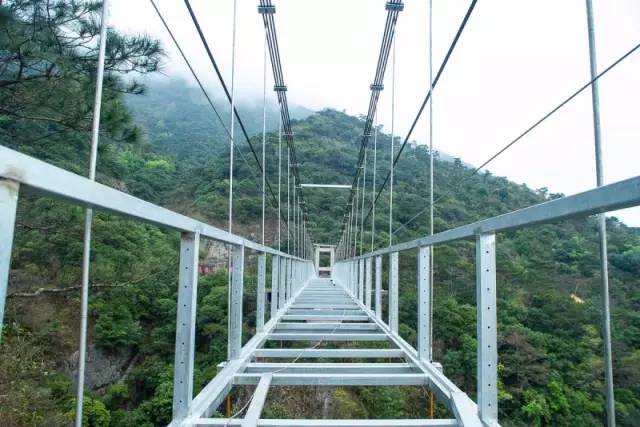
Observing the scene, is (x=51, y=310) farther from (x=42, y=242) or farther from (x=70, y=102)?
(x=70, y=102)

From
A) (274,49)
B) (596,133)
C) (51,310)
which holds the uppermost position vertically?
(274,49)

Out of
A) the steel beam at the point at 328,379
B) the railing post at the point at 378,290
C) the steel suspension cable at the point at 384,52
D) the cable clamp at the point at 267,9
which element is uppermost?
the steel suspension cable at the point at 384,52

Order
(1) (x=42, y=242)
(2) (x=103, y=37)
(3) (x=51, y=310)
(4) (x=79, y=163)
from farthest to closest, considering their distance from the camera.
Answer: (3) (x=51, y=310), (1) (x=42, y=242), (4) (x=79, y=163), (2) (x=103, y=37)

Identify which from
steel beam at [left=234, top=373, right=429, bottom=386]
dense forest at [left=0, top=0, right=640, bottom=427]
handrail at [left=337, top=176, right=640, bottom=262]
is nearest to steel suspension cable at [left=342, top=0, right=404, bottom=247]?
dense forest at [left=0, top=0, right=640, bottom=427]

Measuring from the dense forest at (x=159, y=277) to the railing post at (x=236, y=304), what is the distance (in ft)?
3.06

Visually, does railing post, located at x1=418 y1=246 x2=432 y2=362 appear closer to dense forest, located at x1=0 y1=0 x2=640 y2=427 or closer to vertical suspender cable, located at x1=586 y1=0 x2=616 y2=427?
dense forest, located at x1=0 y1=0 x2=640 y2=427

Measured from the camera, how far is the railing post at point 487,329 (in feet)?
3.91

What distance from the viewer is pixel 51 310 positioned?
467 cm

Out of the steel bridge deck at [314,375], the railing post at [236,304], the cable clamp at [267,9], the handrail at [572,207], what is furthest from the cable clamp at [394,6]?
the handrail at [572,207]

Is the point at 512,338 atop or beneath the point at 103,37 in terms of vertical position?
beneath

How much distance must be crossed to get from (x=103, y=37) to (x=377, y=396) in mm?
8064

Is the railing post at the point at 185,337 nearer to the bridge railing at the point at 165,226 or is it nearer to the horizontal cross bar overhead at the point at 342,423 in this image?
the bridge railing at the point at 165,226

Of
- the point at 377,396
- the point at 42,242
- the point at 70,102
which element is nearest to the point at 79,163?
the point at 70,102

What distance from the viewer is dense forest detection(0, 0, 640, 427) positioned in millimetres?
2982
